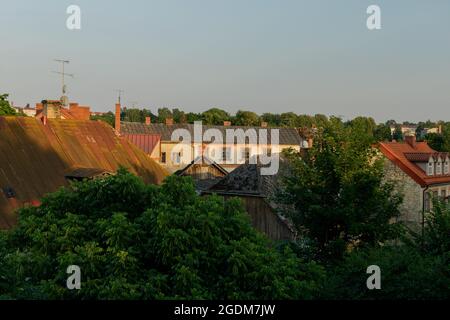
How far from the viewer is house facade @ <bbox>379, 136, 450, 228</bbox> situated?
115ft

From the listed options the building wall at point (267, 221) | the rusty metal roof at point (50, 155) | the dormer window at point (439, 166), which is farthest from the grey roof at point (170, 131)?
the rusty metal roof at point (50, 155)

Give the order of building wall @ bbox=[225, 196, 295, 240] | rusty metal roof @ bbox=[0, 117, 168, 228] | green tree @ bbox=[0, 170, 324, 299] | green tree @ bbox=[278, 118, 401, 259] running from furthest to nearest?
building wall @ bbox=[225, 196, 295, 240], rusty metal roof @ bbox=[0, 117, 168, 228], green tree @ bbox=[278, 118, 401, 259], green tree @ bbox=[0, 170, 324, 299]

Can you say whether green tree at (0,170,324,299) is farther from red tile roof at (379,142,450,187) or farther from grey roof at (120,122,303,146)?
grey roof at (120,122,303,146)

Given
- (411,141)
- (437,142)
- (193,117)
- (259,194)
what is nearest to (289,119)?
(193,117)

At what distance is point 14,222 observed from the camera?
18.2 metres

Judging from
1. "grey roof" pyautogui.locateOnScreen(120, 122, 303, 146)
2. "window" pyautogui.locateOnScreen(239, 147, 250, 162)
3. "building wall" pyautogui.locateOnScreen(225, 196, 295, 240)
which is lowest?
"building wall" pyautogui.locateOnScreen(225, 196, 295, 240)

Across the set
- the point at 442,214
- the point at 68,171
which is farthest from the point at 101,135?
the point at 442,214

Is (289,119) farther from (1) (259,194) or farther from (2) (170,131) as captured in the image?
(1) (259,194)

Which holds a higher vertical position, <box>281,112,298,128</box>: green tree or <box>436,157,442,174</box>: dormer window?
<box>281,112,298,128</box>: green tree

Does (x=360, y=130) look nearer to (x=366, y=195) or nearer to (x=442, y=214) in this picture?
(x=366, y=195)

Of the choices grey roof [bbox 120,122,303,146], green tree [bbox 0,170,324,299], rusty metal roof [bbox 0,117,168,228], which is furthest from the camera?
grey roof [bbox 120,122,303,146]

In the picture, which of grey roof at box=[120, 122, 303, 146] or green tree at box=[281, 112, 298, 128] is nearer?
grey roof at box=[120, 122, 303, 146]

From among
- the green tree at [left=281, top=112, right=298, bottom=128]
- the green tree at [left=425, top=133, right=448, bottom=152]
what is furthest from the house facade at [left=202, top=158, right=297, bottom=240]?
the green tree at [left=281, top=112, right=298, bottom=128]
